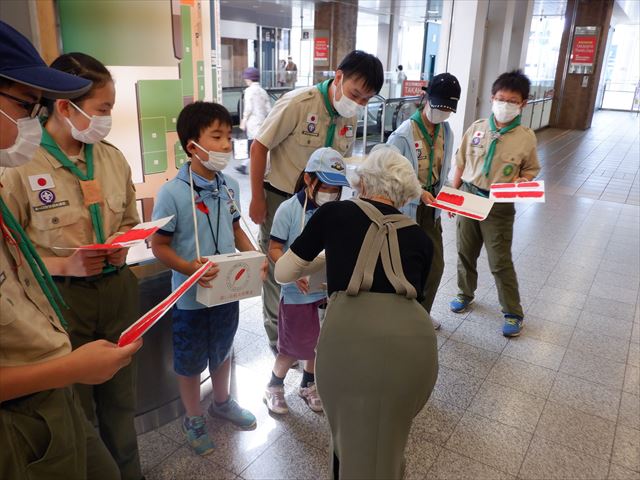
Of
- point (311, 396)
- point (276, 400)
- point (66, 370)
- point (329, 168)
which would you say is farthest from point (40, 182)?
point (311, 396)

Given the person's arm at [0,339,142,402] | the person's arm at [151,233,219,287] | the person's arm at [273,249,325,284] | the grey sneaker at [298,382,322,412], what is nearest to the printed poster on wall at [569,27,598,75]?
the grey sneaker at [298,382,322,412]

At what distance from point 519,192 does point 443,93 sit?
0.79 meters

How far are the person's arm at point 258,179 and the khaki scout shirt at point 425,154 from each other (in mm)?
868

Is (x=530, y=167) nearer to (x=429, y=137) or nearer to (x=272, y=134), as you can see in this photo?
(x=429, y=137)

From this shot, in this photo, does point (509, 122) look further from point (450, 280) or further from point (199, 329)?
point (199, 329)

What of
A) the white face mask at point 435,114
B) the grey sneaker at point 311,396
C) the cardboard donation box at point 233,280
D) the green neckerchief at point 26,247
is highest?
the white face mask at point 435,114

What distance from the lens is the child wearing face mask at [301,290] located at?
2156 mm

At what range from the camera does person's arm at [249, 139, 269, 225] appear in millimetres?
2617

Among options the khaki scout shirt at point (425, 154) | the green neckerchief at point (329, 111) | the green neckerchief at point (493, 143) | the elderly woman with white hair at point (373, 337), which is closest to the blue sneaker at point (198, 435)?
the elderly woman with white hair at point (373, 337)

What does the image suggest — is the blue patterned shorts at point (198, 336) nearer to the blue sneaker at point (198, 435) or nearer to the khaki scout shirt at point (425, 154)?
the blue sneaker at point (198, 435)

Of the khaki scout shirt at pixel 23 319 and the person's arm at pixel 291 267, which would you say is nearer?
the khaki scout shirt at pixel 23 319

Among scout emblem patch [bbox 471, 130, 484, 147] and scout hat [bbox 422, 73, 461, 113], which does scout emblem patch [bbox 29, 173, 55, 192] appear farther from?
scout emblem patch [bbox 471, 130, 484, 147]

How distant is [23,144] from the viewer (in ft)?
3.72

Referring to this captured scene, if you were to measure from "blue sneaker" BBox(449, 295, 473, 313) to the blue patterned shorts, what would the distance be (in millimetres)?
2160
